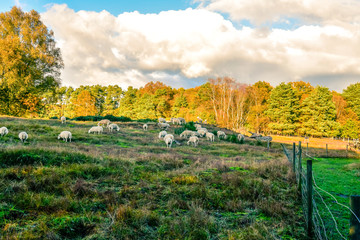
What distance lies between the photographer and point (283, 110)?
2141 inches

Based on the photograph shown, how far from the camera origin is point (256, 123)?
55281 millimetres

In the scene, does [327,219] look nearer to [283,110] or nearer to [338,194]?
[338,194]

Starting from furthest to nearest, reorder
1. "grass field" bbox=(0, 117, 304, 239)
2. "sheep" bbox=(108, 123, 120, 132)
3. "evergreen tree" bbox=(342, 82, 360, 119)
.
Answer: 1. "evergreen tree" bbox=(342, 82, 360, 119)
2. "sheep" bbox=(108, 123, 120, 132)
3. "grass field" bbox=(0, 117, 304, 239)

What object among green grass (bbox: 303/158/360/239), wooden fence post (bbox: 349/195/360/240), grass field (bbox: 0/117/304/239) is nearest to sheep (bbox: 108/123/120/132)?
grass field (bbox: 0/117/304/239)

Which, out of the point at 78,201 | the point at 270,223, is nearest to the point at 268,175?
the point at 270,223

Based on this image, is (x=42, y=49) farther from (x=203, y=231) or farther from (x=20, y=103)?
(x=203, y=231)

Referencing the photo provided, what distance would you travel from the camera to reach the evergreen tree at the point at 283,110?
5349 centimetres

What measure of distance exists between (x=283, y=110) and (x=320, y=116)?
27.2ft

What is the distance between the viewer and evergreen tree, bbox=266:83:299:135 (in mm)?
53487

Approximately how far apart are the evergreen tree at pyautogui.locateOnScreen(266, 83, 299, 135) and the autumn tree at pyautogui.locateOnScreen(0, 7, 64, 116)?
50905 mm

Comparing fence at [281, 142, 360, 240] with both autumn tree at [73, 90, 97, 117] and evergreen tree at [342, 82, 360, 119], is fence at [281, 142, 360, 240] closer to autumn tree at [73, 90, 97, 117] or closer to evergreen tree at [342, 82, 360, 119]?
autumn tree at [73, 90, 97, 117]

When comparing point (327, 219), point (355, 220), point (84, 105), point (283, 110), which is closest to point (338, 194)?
point (327, 219)

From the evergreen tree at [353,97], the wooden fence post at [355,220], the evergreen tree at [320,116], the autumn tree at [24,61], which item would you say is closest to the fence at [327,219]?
the wooden fence post at [355,220]

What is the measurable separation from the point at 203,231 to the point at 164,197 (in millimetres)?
1869
